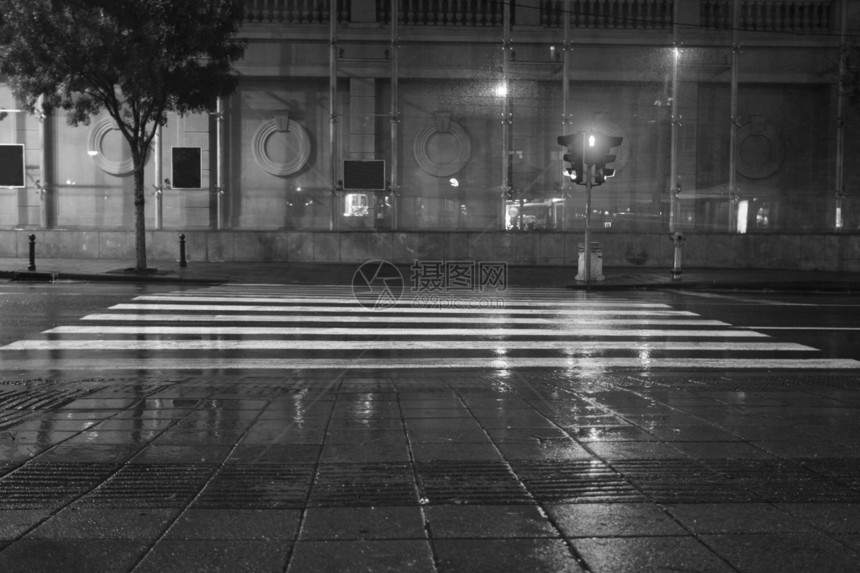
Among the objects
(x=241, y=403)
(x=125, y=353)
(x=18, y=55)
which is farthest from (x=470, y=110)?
(x=241, y=403)

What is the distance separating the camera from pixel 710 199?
91.4 feet

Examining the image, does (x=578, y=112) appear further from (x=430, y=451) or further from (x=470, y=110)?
(x=430, y=451)

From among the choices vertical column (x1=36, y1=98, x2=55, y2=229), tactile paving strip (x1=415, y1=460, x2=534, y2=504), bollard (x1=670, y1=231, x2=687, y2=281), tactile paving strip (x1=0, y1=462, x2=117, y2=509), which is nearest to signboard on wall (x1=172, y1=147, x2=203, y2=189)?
vertical column (x1=36, y1=98, x2=55, y2=229)

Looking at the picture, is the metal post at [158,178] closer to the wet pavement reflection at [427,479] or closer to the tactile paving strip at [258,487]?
the wet pavement reflection at [427,479]

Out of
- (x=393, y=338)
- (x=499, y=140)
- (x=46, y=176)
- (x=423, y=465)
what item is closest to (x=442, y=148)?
(x=499, y=140)

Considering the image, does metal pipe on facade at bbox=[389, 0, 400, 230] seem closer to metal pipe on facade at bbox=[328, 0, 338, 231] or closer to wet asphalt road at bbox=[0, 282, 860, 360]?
metal pipe on facade at bbox=[328, 0, 338, 231]

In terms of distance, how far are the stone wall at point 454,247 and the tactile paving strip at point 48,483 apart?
21314mm

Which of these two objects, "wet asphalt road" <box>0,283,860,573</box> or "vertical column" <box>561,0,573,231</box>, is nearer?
"wet asphalt road" <box>0,283,860,573</box>

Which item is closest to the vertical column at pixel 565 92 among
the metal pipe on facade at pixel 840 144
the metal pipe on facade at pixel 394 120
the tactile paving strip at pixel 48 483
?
the metal pipe on facade at pixel 394 120

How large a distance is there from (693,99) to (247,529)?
26.8m

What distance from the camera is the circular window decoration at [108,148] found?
27516 millimetres

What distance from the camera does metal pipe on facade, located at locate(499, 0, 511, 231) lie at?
27391 mm

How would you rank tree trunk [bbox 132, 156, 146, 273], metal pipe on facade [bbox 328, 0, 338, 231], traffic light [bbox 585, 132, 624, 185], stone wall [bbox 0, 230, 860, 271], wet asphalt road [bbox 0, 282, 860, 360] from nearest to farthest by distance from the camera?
1. wet asphalt road [bbox 0, 282, 860, 360]
2. traffic light [bbox 585, 132, 624, 185]
3. tree trunk [bbox 132, 156, 146, 273]
4. stone wall [bbox 0, 230, 860, 271]
5. metal pipe on facade [bbox 328, 0, 338, 231]

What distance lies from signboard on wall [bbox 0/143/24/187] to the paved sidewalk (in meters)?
3.21
